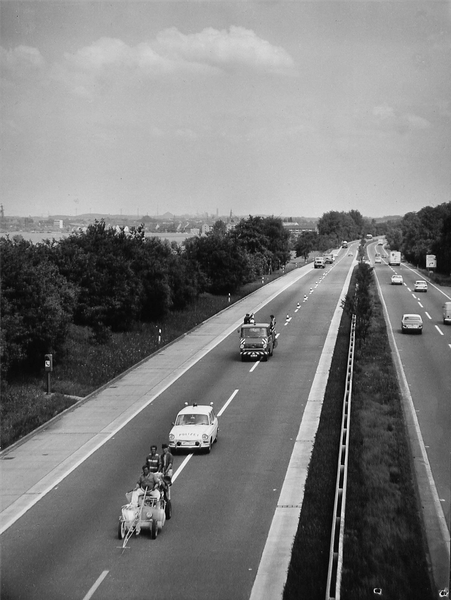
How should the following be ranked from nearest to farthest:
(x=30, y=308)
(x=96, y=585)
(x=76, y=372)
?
(x=96, y=585), (x=30, y=308), (x=76, y=372)

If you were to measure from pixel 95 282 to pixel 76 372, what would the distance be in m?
11.8

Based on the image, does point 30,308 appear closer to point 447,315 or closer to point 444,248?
Answer: point 447,315

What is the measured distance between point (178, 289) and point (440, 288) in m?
40.2

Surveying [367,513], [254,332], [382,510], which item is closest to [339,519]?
[367,513]

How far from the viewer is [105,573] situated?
1530cm

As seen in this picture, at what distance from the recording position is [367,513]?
18.0 metres

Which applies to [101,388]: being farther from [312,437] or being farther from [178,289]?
[178,289]

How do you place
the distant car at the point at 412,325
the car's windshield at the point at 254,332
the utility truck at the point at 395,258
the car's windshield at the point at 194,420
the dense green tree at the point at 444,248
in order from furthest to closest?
the utility truck at the point at 395,258
the dense green tree at the point at 444,248
the distant car at the point at 412,325
the car's windshield at the point at 254,332
the car's windshield at the point at 194,420

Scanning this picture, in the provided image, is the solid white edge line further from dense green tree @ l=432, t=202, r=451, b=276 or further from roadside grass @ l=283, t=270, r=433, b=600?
dense green tree @ l=432, t=202, r=451, b=276

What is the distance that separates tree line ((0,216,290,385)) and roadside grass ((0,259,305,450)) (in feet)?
2.96

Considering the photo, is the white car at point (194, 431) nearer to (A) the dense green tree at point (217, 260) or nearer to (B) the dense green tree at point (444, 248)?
(A) the dense green tree at point (217, 260)

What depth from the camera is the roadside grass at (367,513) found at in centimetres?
1439

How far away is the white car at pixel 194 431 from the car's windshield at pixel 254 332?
17.0m

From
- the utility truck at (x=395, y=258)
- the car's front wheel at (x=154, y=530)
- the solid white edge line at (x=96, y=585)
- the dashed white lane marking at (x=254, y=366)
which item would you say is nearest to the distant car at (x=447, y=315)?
the dashed white lane marking at (x=254, y=366)
